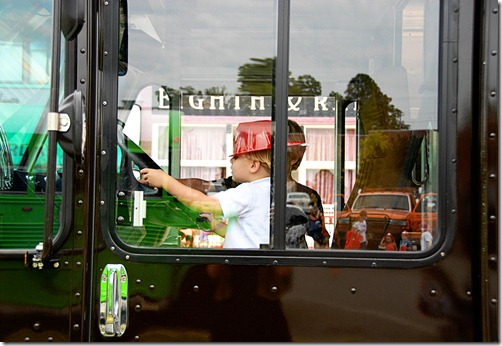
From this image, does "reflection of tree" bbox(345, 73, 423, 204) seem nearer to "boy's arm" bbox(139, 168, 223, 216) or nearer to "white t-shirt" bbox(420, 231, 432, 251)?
"white t-shirt" bbox(420, 231, 432, 251)

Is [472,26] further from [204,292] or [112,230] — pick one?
[112,230]

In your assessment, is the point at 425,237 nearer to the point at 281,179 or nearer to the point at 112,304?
the point at 281,179

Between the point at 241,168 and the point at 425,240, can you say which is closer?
the point at 425,240

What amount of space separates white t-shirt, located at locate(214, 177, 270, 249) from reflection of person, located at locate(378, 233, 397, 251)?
424mm

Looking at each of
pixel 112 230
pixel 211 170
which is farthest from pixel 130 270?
pixel 211 170

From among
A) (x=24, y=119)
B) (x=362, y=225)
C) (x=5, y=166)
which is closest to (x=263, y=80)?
(x=362, y=225)

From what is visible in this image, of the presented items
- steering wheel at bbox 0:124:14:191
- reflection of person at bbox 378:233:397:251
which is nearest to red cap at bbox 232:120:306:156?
reflection of person at bbox 378:233:397:251

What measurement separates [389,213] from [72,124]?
118 centimetres

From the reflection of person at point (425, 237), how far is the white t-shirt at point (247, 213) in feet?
1.84

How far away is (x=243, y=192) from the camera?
2250 millimetres

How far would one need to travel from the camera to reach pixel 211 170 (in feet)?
7.37

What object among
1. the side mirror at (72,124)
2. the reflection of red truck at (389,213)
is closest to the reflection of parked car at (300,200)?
the reflection of red truck at (389,213)

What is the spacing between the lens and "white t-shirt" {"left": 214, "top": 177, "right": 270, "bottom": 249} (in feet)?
7.12

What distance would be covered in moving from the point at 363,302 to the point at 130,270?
33.3 inches
